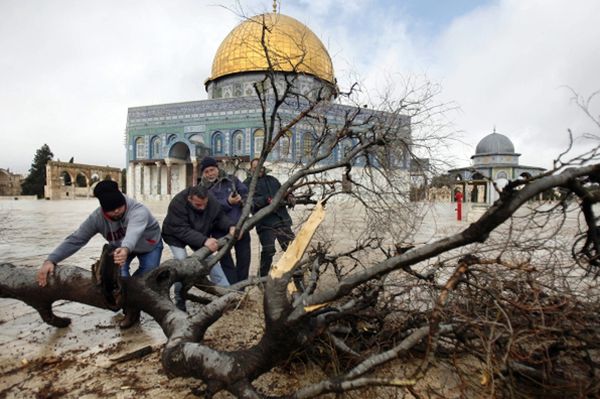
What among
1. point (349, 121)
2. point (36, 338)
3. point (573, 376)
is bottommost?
point (36, 338)

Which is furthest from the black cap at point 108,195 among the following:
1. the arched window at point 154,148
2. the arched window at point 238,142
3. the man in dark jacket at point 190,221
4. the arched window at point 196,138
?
the arched window at point 154,148

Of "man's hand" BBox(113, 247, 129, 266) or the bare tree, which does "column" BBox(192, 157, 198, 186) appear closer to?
the bare tree

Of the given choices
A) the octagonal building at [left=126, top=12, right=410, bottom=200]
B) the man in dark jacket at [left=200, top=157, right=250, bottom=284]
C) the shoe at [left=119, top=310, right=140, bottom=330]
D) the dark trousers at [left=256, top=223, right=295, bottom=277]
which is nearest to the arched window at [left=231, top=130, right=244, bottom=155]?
the octagonal building at [left=126, top=12, right=410, bottom=200]

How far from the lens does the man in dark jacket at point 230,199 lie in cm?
445

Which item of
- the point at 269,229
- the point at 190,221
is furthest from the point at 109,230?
the point at 269,229

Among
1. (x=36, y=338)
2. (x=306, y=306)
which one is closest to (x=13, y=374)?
(x=36, y=338)

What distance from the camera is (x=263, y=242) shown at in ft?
15.3

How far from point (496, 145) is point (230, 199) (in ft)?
154

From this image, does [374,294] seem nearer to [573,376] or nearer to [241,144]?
[573,376]

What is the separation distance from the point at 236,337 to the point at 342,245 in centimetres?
435

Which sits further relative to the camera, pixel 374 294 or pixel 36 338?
pixel 36 338

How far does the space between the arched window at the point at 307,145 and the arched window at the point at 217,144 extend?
26.3 m

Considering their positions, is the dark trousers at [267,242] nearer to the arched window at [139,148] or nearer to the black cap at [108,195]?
the black cap at [108,195]

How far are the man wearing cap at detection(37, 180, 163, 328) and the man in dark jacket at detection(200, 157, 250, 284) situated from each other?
34.7 inches
